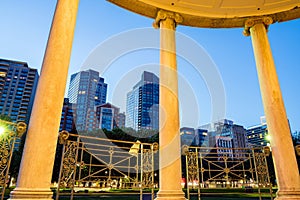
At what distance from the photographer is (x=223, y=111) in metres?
17.7

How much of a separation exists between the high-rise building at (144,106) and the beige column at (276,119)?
7037 centimetres

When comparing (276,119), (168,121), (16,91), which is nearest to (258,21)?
(276,119)

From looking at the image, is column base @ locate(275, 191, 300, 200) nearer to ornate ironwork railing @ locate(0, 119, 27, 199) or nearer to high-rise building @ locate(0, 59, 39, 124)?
ornate ironwork railing @ locate(0, 119, 27, 199)

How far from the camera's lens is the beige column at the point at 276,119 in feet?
44.0

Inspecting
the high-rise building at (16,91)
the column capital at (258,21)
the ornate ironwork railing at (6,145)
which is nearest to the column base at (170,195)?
the ornate ironwork railing at (6,145)

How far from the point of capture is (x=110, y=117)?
144 m

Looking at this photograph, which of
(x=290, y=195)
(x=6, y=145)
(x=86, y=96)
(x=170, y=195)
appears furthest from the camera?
(x=86, y=96)

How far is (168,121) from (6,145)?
372 inches

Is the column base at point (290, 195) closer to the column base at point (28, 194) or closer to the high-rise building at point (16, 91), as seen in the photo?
the column base at point (28, 194)

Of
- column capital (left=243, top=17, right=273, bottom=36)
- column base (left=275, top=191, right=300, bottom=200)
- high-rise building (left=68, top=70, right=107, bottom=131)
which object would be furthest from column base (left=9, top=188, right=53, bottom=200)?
high-rise building (left=68, top=70, right=107, bottom=131)

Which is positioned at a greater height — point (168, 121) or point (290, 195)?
point (168, 121)

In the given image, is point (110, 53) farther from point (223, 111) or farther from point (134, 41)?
point (223, 111)

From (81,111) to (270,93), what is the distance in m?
160

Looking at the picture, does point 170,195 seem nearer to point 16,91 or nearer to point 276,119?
point 276,119
